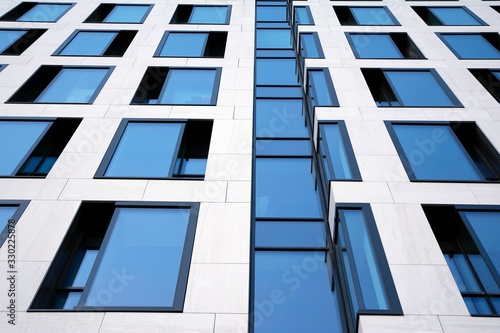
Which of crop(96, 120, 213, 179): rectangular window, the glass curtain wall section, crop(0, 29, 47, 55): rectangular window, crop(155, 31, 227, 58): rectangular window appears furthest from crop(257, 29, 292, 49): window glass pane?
crop(0, 29, 47, 55): rectangular window

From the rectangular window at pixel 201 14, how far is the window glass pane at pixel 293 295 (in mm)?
11663

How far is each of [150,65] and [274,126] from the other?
4729mm

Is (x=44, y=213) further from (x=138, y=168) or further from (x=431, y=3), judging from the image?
(x=431, y=3)

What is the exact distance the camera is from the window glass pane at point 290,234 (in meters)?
10.7

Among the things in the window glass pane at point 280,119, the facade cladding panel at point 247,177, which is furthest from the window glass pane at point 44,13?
the window glass pane at point 280,119

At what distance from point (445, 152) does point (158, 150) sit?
290 inches

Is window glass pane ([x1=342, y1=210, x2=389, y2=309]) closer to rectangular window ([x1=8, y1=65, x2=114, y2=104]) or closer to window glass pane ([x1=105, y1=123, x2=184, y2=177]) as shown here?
window glass pane ([x1=105, y1=123, x2=184, y2=177])

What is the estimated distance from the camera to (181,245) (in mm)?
8930

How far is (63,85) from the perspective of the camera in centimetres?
1425

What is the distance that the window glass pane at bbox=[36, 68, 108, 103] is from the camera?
13.6 m

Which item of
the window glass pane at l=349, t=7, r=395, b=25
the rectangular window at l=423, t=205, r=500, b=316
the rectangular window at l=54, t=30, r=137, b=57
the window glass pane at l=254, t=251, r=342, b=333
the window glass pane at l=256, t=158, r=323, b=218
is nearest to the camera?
the rectangular window at l=423, t=205, r=500, b=316

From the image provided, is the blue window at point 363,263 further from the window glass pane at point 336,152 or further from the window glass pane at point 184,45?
Answer: the window glass pane at point 184,45

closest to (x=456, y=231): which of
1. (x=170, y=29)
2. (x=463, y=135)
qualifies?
(x=463, y=135)

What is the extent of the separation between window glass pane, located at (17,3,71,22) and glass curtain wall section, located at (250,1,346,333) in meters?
8.80
